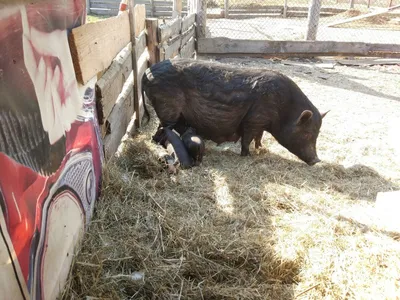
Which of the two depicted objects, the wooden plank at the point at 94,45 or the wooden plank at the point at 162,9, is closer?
the wooden plank at the point at 94,45

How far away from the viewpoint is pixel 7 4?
1602 mm

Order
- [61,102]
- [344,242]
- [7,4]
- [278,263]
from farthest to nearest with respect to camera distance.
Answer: [344,242] → [278,263] → [61,102] → [7,4]

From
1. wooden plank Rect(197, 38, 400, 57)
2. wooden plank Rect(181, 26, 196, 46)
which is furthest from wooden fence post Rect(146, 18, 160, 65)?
wooden plank Rect(197, 38, 400, 57)

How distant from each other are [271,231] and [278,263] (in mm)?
420

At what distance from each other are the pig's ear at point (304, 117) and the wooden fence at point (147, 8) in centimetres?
1512

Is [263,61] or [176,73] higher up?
[176,73]

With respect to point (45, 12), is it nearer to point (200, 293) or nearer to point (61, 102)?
point (61, 102)

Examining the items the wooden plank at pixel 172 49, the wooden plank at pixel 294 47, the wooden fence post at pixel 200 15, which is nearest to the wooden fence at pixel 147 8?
the wooden fence post at pixel 200 15

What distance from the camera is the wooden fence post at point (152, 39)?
556 centimetres

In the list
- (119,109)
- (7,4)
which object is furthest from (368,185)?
(7,4)

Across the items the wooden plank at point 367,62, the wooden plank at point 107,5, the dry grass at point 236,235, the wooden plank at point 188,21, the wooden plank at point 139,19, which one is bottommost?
the wooden plank at point 367,62

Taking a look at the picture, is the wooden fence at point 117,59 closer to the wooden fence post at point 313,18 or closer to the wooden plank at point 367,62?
the wooden fence post at point 313,18

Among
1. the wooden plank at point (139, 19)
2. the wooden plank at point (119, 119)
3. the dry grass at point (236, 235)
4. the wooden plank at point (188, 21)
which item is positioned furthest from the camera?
the wooden plank at point (188, 21)

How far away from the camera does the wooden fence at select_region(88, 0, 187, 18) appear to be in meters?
18.4
